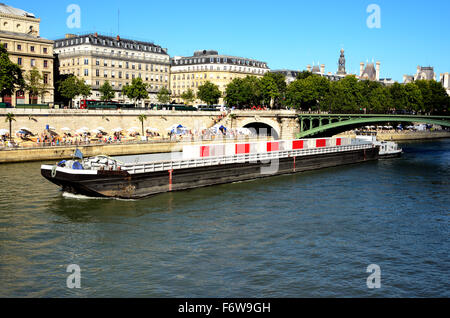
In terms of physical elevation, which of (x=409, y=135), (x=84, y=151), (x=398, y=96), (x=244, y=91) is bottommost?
(x=84, y=151)

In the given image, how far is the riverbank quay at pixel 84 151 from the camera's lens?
1987 inches

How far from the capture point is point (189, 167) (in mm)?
38875

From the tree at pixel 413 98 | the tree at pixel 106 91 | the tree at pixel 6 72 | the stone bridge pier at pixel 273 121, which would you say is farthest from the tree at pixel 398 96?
the tree at pixel 6 72

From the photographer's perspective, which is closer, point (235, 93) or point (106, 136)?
point (106, 136)

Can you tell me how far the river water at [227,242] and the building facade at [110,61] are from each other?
62.7m

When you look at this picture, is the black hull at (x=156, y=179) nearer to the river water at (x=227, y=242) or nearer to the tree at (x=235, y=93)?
the river water at (x=227, y=242)

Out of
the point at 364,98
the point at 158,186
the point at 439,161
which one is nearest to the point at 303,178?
the point at 158,186

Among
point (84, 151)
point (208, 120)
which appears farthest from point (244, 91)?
point (84, 151)

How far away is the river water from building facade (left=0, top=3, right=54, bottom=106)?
45.5 metres

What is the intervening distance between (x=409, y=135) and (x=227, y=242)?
99241mm

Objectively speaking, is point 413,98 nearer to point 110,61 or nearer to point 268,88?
point 268,88

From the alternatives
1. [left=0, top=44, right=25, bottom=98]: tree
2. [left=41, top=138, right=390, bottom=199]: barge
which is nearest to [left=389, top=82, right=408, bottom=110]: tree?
[left=41, top=138, right=390, bottom=199]: barge

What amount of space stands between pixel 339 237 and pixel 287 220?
4.15 meters
